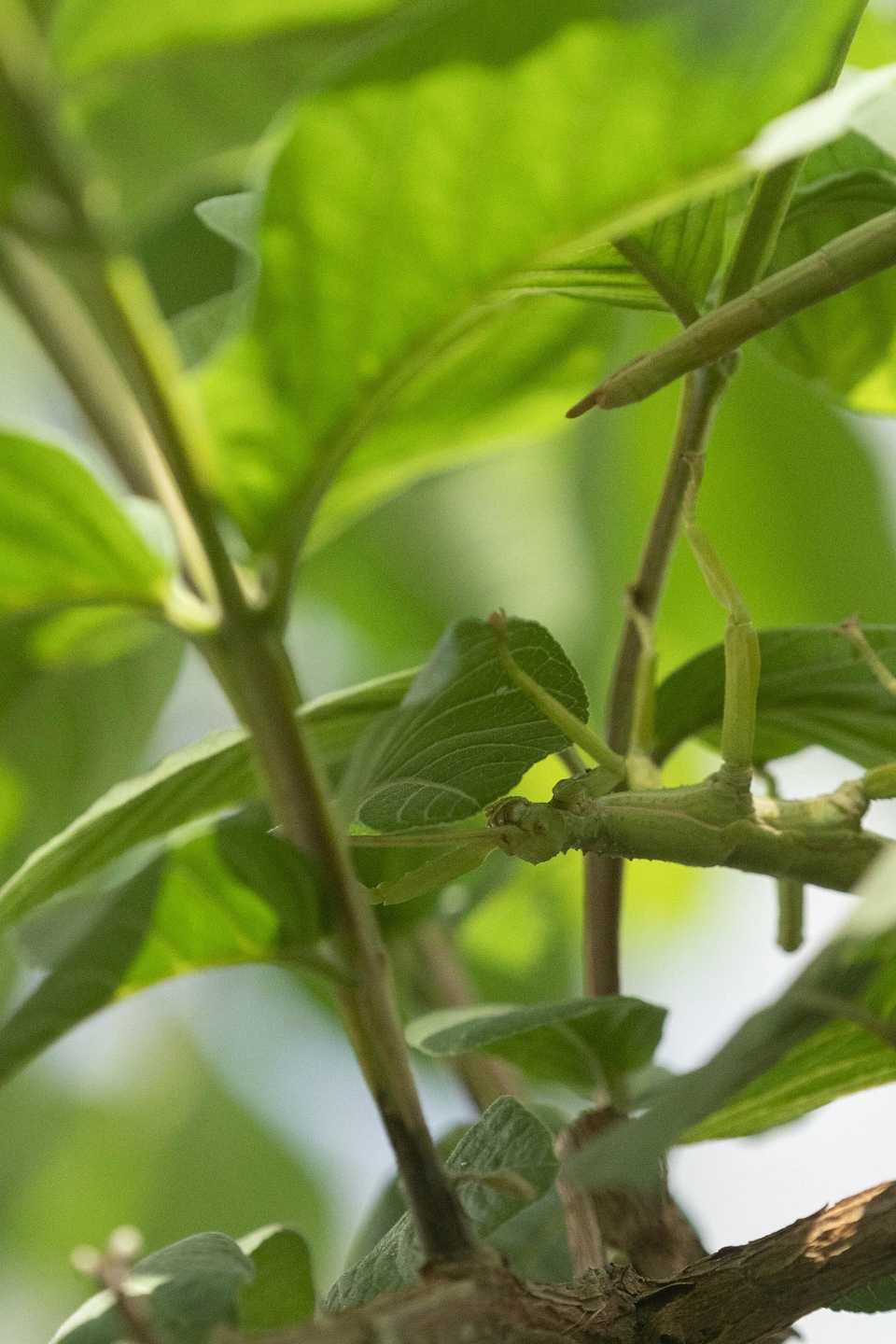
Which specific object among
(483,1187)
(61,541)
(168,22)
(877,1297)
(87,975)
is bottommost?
(877,1297)

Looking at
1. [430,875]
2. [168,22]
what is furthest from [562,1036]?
[168,22]

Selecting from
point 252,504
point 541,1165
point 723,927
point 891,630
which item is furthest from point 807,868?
point 723,927

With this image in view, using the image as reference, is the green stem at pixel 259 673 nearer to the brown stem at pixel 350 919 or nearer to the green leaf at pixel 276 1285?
the brown stem at pixel 350 919

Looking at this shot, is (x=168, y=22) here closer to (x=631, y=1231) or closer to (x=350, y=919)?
(x=350, y=919)

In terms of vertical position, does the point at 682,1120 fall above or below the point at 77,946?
below

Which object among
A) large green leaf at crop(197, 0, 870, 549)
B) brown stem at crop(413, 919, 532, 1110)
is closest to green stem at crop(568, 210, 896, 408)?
large green leaf at crop(197, 0, 870, 549)

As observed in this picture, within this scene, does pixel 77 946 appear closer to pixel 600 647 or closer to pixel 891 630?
pixel 891 630

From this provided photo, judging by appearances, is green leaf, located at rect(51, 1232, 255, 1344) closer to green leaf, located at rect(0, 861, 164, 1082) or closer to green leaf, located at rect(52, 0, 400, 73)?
green leaf, located at rect(0, 861, 164, 1082)
